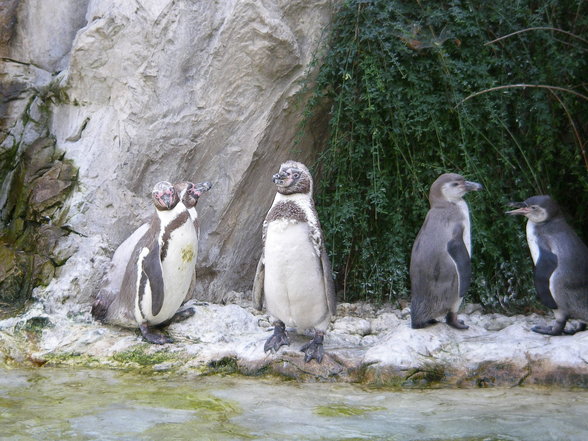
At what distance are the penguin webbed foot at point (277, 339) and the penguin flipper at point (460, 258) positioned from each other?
0.91 metres

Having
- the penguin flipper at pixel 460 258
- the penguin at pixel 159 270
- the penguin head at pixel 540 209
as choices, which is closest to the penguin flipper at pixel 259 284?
the penguin at pixel 159 270

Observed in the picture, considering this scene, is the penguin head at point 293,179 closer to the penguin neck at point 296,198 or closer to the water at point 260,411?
the penguin neck at point 296,198

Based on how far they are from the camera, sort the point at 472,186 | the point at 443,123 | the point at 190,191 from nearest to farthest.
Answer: the point at 472,186
the point at 190,191
the point at 443,123

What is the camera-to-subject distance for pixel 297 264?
369 cm

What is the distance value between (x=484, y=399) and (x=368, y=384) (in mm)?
524

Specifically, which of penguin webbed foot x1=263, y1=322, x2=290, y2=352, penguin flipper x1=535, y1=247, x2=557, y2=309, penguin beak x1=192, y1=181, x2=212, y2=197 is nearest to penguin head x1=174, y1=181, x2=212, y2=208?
penguin beak x1=192, y1=181, x2=212, y2=197

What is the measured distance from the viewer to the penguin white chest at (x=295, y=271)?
3.68 metres

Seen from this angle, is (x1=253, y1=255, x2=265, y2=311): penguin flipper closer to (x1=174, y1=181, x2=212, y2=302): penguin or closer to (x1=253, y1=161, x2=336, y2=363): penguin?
(x1=253, y1=161, x2=336, y2=363): penguin

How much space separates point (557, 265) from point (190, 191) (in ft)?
6.64

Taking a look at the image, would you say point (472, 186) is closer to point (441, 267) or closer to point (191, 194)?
point (441, 267)

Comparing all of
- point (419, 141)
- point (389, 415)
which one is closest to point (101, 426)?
point (389, 415)

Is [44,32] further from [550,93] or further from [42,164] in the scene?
[550,93]

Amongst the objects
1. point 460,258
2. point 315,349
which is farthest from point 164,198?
point 460,258

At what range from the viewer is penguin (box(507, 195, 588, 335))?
12.8ft
